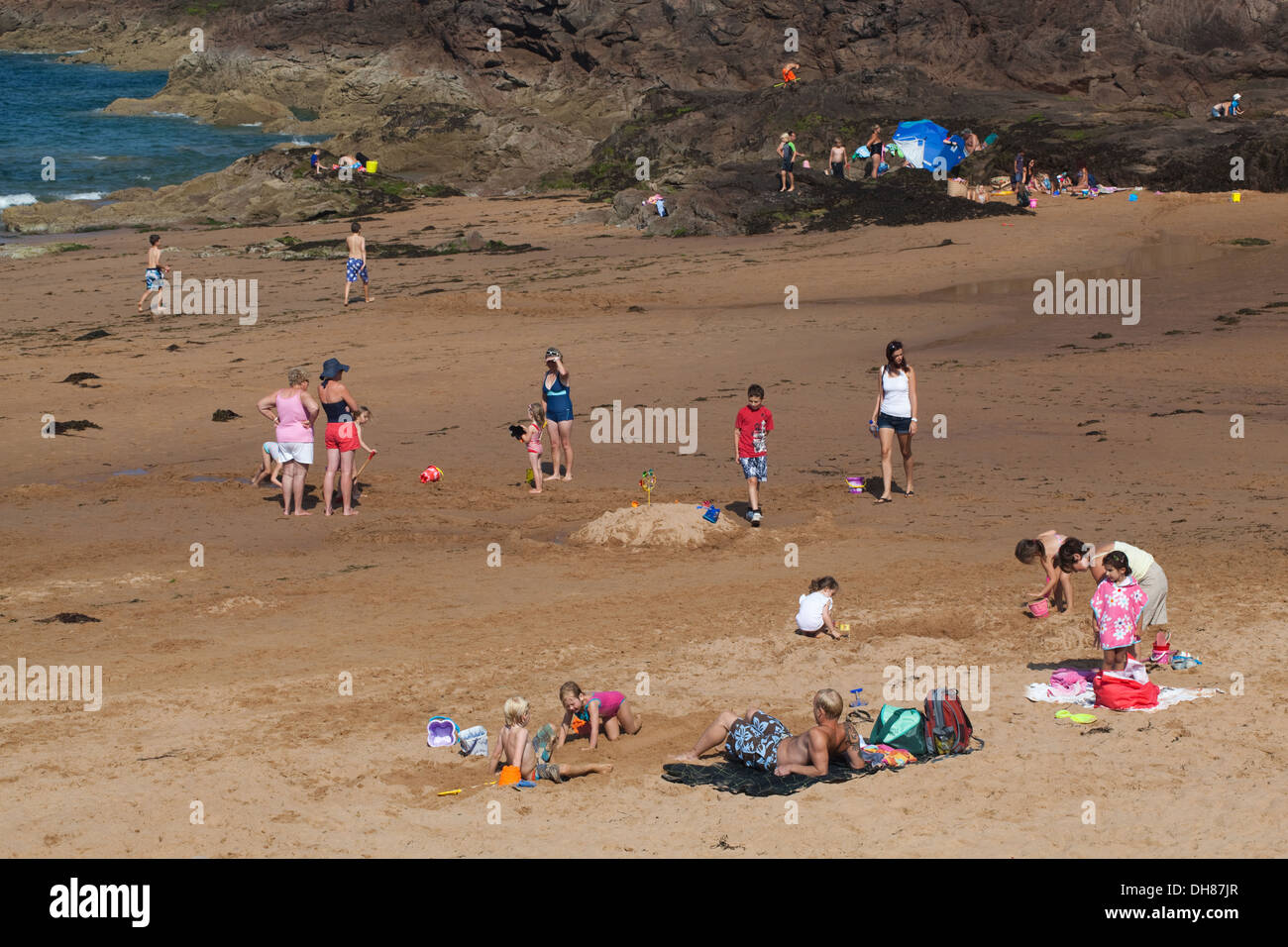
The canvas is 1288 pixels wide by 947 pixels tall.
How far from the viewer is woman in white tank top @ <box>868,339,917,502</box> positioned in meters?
13.4

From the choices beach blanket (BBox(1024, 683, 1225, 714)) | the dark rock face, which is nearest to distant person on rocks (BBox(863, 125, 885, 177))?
the dark rock face

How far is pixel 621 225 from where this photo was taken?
3112cm

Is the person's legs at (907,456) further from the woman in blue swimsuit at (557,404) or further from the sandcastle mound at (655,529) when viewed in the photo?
the woman in blue swimsuit at (557,404)

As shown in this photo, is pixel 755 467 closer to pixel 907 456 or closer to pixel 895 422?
pixel 895 422

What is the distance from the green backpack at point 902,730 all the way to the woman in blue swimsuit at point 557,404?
674cm

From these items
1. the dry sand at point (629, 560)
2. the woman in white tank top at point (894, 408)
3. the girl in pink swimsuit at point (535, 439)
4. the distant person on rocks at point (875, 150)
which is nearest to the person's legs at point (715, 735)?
the dry sand at point (629, 560)

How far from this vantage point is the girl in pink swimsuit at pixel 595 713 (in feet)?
28.3

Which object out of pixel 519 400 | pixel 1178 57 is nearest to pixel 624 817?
pixel 519 400

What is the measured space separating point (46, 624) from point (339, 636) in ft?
7.69

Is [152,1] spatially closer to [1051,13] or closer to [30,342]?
[1051,13]

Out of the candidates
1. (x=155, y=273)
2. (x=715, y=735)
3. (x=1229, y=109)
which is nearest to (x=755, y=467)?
A: (x=715, y=735)

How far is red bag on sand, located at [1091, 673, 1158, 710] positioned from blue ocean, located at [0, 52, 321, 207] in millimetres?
39016

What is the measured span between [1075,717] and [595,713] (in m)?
2.91

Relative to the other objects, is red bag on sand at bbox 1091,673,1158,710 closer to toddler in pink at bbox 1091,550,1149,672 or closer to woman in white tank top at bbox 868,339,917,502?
toddler in pink at bbox 1091,550,1149,672
